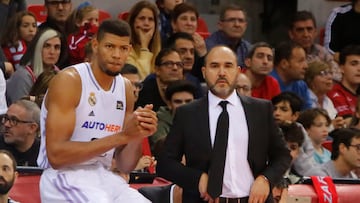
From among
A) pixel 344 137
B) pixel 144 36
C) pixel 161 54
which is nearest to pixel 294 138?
pixel 344 137

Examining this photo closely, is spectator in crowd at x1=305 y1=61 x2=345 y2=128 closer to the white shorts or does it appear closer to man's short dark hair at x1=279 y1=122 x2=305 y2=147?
man's short dark hair at x1=279 y1=122 x2=305 y2=147

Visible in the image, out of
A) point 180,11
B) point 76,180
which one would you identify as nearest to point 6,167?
point 76,180

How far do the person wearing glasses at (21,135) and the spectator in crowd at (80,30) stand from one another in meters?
2.26

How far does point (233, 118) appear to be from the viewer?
6.57m

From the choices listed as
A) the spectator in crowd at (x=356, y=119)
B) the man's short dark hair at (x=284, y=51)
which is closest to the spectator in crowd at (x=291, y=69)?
the man's short dark hair at (x=284, y=51)

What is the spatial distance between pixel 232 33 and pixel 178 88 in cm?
219

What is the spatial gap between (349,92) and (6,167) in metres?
6.04

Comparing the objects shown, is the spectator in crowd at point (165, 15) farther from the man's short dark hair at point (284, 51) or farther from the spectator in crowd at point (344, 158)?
the spectator in crowd at point (344, 158)

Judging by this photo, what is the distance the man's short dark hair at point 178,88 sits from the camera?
32.0 ft

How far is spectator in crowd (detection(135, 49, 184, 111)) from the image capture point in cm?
1007

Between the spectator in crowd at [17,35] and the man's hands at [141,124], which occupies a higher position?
the spectator in crowd at [17,35]

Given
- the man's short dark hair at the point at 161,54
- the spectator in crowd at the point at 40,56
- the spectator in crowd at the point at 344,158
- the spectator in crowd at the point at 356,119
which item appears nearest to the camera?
the spectator in crowd at the point at 344,158

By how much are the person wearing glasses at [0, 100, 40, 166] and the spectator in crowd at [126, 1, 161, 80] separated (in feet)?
8.94

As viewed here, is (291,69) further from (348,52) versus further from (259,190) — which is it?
(259,190)
